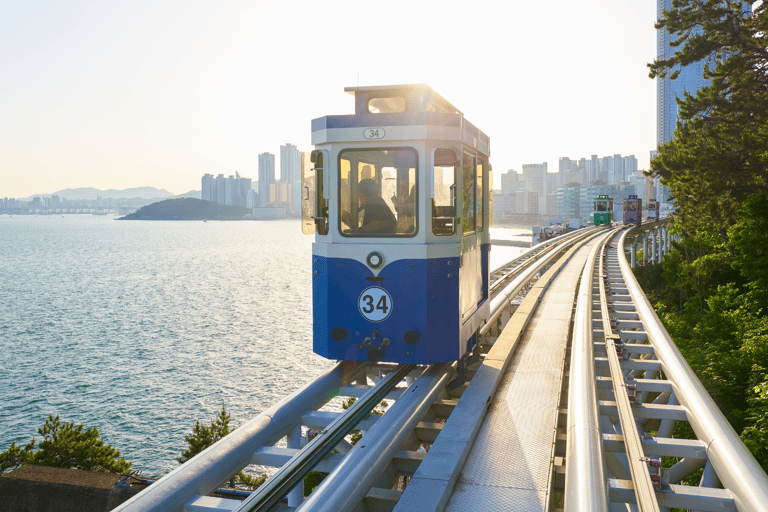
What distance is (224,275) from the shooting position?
292 ft

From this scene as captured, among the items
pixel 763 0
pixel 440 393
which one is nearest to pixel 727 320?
pixel 763 0

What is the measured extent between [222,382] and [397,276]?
34.0 m

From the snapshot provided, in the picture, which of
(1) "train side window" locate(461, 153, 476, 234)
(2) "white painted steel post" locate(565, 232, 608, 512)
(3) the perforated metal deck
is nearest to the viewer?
(2) "white painted steel post" locate(565, 232, 608, 512)

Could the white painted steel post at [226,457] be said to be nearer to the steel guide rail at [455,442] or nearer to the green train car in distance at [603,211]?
the steel guide rail at [455,442]

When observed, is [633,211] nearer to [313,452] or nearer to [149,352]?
[149,352]

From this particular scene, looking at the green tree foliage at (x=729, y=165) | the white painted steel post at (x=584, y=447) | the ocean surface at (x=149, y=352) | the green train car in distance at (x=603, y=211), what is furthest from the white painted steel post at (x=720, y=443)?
the green train car in distance at (x=603, y=211)

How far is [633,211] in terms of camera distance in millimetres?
59844

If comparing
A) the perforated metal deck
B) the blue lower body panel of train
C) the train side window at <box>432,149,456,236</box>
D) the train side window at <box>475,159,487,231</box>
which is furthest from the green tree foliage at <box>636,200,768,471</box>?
the train side window at <box>432,149,456,236</box>

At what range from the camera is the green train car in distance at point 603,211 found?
64188mm

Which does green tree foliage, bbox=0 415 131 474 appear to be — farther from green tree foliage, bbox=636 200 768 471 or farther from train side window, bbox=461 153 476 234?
train side window, bbox=461 153 476 234

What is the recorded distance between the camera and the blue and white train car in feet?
20.4

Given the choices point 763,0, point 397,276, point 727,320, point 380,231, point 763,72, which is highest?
point 763,0

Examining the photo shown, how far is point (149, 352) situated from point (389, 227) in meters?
42.9

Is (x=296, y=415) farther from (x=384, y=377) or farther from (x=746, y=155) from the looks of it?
(x=746, y=155)
